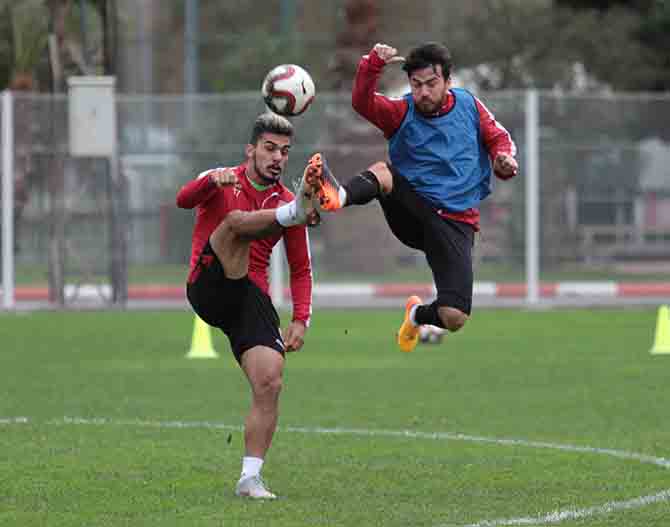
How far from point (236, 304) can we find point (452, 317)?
5.62ft

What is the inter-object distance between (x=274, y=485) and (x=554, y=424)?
339cm

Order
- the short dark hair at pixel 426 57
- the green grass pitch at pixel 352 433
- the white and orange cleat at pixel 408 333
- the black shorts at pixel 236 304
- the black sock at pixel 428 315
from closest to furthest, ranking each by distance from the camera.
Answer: the green grass pitch at pixel 352 433 < the black shorts at pixel 236 304 < the short dark hair at pixel 426 57 < the black sock at pixel 428 315 < the white and orange cleat at pixel 408 333

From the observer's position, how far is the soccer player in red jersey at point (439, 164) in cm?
975

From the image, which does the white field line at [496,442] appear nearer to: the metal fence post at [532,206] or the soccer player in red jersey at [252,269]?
the soccer player in red jersey at [252,269]

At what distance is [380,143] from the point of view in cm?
2677

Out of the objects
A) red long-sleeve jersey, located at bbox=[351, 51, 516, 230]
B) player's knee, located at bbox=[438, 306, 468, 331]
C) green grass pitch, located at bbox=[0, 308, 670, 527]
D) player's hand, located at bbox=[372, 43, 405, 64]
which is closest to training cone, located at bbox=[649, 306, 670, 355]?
green grass pitch, located at bbox=[0, 308, 670, 527]

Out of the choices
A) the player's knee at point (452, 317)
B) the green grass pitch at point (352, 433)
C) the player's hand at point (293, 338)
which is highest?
the player's hand at point (293, 338)

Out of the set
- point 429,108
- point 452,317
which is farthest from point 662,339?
point 429,108

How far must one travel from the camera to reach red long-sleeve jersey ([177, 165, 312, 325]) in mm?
8641

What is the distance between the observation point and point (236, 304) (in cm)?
884

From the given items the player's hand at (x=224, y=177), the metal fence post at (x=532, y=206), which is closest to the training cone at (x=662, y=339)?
the metal fence post at (x=532, y=206)

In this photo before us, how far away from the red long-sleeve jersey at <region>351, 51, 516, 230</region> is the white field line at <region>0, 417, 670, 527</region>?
1593 mm

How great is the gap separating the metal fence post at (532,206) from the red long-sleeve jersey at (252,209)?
16.3 metres

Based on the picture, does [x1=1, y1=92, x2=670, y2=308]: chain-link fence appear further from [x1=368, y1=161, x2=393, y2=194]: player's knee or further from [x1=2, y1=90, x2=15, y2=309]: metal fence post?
[x1=368, y1=161, x2=393, y2=194]: player's knee
